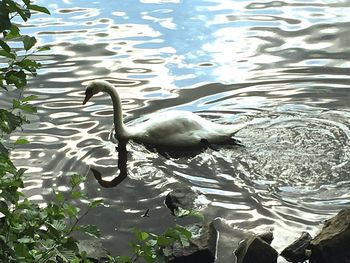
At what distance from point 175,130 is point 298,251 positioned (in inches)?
70.7

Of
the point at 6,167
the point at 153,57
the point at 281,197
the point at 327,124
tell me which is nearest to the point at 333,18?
the point at 153,57

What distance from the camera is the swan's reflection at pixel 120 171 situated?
5.22 metres

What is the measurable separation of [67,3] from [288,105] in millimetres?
4068

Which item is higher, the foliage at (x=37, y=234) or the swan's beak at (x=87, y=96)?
the foliage at (x=37, y=234)

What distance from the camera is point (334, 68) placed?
684 centimetres

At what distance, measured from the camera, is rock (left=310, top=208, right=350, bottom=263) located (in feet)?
12.9

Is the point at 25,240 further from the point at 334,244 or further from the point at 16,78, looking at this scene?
the point at 334,244

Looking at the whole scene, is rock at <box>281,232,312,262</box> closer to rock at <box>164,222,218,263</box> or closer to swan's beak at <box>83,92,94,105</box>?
rock at <box>164,222,218,263</box>

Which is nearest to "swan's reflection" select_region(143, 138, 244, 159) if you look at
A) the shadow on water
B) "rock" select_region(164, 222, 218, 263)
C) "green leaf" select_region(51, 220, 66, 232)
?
the shadow on water

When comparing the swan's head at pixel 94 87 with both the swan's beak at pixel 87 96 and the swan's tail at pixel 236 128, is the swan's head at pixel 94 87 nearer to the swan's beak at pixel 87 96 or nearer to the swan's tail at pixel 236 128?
the swan's beak at pixel 87 96

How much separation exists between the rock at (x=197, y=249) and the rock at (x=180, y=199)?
400 mm

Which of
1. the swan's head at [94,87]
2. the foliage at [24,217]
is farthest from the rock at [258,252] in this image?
the swan's head at [94,87]

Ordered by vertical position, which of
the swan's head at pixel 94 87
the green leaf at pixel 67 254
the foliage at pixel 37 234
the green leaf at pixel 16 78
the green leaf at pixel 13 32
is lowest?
the swan's head at pixel 94 87

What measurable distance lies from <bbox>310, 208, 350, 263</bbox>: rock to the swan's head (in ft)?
8.11
